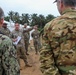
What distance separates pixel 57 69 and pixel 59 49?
18 cm

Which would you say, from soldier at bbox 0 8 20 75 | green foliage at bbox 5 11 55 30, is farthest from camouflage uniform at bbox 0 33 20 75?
green foliage at bbox 5 11 55 30

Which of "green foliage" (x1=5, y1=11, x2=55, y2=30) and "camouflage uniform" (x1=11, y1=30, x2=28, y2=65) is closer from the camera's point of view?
"camouflage uniform" (x1=11, y1=30, x2=28, y2=65)

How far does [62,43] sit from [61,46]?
29 mm

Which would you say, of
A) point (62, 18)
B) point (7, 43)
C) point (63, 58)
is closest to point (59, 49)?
point (63, 58)

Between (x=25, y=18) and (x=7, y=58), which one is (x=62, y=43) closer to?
(x=7, y=58)

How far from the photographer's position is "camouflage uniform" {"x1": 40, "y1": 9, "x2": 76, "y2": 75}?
9.99 feet

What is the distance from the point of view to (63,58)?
3061 mm

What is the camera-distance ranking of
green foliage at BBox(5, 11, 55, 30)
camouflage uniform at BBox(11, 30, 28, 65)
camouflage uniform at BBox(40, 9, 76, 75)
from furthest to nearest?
green foliage at BBox(5, 11, 55, 30), camouflage uniform at BBox(11, 30, 28, 65), camouflage uniform at BBox(40, 9, 76, 75)

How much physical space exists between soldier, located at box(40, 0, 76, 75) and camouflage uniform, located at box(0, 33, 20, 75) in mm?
414

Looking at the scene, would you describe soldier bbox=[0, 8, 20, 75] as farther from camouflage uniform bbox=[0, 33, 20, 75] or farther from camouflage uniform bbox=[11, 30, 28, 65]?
camouflage uniform bbox=[11, 30, 28, 65]

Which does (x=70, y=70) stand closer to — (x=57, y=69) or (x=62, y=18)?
(x=57, y=69)

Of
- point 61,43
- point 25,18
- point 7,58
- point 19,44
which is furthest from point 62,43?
point 25,18

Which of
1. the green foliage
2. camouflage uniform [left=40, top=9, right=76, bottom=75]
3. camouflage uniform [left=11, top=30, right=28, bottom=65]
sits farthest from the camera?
the green foliage

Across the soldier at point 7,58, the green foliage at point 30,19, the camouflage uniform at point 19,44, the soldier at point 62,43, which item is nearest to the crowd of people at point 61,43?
the soldier at point 62,43
